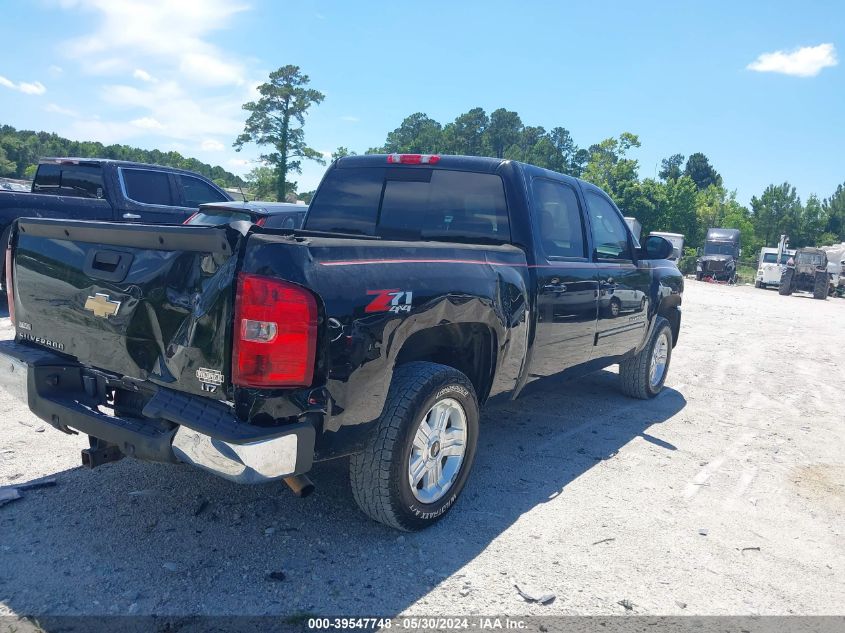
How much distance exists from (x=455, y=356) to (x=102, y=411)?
181cm

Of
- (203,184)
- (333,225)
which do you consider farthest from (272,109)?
(333,225)

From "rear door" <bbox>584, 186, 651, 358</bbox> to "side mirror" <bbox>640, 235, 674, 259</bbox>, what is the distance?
0.40 feet

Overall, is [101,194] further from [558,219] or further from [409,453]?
[409,453]

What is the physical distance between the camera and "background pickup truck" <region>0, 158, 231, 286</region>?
795cm

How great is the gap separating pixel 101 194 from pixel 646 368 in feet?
23.9

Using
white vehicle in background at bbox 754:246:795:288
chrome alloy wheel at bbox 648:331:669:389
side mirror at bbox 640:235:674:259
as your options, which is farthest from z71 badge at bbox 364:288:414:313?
white vehicle in background at bbox 754:246:795:288

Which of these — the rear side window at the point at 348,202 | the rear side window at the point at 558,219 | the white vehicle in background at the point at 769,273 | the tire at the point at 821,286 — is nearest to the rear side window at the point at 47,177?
the rear side window at the point at 348,202

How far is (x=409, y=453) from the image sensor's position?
3.03 meters

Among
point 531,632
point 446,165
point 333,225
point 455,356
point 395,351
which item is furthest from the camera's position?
point 333,225

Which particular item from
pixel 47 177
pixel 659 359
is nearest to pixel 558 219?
pixel 659 359

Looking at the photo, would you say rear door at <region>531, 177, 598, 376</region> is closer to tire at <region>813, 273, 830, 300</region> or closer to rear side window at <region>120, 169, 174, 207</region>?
rear side window at <region>120, 169, 174, 207</region>

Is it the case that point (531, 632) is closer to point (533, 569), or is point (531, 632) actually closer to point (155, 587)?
point (533, 569)

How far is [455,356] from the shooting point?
366 cm

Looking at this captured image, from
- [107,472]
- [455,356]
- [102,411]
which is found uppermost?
[455,356]
